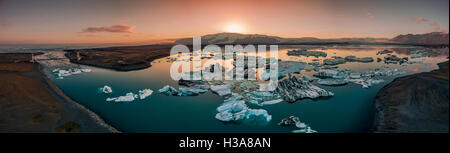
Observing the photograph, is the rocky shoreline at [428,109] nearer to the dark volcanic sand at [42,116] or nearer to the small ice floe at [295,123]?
the small ice floe at [295,123]

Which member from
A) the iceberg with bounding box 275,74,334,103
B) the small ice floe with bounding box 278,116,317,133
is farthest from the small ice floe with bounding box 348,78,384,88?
the small ice floe with bounding box 278,116,317,133

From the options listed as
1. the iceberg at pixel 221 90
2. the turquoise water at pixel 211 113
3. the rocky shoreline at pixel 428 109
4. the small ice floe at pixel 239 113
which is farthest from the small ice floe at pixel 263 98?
the rocky shoreline at pixel 428 109

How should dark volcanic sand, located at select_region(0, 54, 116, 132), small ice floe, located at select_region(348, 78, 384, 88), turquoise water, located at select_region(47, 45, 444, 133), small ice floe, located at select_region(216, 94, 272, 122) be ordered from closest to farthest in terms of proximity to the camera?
dark volcanic sand, located at select_region(0, 54, 116, 132), turquoise water, located at select_region(47, 45, 444, 133), small ice floe, located at select_region(216, 94, 272, 122), small ice floe, located at select_region(348, 78, 384, 88)

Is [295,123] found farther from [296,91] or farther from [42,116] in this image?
[42,116]

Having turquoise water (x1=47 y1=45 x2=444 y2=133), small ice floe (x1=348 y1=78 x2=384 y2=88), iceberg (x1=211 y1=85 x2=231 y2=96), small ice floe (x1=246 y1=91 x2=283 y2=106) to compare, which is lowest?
turquoise water (x1=47 y1=45 x2=444 y2=133)

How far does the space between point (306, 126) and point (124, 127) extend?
5.99 m

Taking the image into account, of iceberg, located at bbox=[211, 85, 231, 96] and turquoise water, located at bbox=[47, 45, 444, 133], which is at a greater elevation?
iceberg, located at bbox=[211, 85, 231, 96]

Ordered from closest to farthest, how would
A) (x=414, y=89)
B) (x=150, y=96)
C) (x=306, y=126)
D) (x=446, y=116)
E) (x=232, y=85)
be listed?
(x=446, y=116), (x=414, y=89), (x=306, y=126), (x=150, y=96), (x=232, y=85)

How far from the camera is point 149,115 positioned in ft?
22.7

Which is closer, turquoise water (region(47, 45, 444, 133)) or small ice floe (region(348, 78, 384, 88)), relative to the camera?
turquoise water (region(47, 45, 444, 133))

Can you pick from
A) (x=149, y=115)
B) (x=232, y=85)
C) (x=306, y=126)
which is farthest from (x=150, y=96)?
(x=306, y=126)

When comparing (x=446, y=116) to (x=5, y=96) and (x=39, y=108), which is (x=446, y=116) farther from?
(x=5, y=96)

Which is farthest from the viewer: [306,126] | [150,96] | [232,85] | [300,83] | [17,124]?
[232,85]

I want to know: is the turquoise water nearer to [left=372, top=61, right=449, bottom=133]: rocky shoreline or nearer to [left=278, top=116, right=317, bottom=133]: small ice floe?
[left=278, top=116, right=317, bottom=133]: small ice floe
